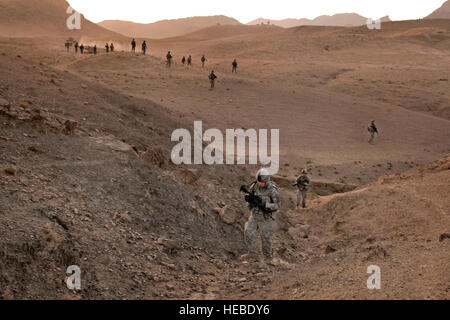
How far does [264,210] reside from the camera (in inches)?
321

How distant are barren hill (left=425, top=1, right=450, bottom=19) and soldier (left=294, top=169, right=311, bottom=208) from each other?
163440mm

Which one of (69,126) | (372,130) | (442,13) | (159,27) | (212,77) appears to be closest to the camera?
(69,126)

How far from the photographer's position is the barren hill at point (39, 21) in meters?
71.2

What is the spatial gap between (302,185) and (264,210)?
5871mm

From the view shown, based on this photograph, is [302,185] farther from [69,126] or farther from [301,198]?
[69,126]

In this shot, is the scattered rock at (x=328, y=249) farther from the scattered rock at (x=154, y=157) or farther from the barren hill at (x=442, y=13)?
the barren hill at (x=442, y=13)

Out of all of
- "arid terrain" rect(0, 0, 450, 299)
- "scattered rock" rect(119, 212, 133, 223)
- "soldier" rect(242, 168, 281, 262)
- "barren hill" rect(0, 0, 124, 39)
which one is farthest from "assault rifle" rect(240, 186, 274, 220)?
"barren hill" rect(0, 0, 124, 39)

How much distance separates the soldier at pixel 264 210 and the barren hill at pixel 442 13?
168949 mm

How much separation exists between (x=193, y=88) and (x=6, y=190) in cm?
2445

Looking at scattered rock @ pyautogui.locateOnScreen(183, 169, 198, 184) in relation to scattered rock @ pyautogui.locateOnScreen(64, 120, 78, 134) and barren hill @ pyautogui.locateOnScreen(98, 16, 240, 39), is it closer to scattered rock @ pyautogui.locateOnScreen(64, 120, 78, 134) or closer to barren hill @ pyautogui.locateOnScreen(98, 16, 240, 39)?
scattered rock @ pyautogui.locateOnScreen(64, 120, 78, 134)

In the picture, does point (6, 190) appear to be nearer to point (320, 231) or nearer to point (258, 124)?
point (320, 231)

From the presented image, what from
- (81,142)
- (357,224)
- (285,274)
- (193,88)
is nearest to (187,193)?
(81,142)

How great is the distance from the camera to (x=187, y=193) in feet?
33.1

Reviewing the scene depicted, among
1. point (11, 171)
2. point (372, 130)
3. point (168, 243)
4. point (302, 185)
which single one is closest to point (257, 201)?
point (168, 243)
